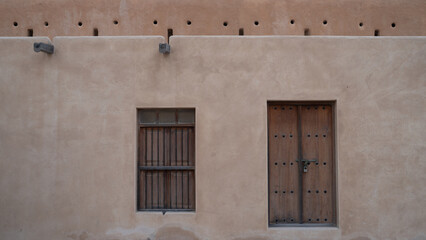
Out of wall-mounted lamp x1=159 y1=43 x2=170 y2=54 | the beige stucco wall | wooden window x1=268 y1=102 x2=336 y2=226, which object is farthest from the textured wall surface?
wooden window x1=268 y1=102 x2=336 y2=226

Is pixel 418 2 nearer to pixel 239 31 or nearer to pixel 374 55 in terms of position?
pixel 374 55

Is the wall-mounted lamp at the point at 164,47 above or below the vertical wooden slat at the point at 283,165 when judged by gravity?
above

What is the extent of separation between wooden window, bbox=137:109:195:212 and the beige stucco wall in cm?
19

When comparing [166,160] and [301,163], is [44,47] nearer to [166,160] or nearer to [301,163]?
[166,160]

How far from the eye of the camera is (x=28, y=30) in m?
5.99

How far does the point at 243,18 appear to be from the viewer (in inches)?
232

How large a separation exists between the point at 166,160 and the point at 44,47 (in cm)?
236

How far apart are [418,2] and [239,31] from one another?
10.2 ft

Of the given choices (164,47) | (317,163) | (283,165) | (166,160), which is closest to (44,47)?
(164,47)

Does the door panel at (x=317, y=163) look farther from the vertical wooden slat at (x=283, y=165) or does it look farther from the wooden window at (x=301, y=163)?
the vertical wooden slat at (x=283, y=165)

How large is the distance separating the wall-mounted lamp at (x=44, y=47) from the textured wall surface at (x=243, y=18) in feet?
3.42

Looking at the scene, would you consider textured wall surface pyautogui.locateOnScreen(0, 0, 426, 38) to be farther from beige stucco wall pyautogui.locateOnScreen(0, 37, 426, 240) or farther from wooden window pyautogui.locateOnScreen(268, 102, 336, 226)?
wooden window pyautogui.locateOnScreen(268, 102, 336, 226)

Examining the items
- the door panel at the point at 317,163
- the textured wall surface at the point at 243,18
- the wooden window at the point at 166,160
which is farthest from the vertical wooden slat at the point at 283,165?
the textured wall surface at the point at 243,18

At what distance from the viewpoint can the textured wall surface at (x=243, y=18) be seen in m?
5.88
